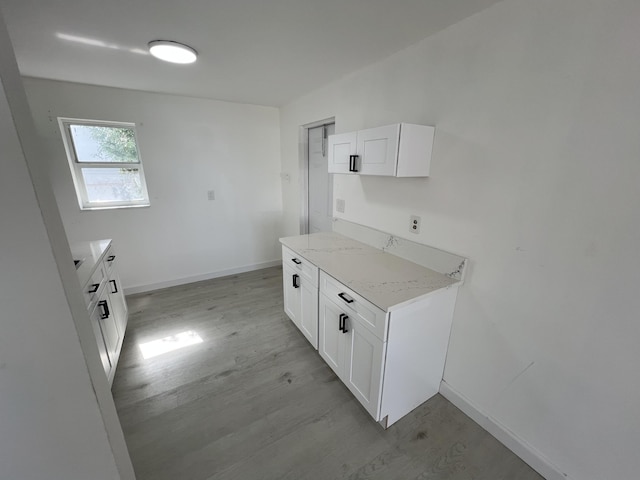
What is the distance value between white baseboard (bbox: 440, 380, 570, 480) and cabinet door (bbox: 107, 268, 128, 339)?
2.59 metres

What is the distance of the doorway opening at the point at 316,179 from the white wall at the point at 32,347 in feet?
8.13

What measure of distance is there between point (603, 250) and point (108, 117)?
3.99 m

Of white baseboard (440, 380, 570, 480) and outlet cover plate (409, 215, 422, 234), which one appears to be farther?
outlet cover plate (409, 215, 422, 234)

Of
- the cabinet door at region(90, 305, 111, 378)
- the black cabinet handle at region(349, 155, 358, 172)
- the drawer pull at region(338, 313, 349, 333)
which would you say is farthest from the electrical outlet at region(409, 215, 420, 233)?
the cabinet door at region(90, 305, 111, 378)

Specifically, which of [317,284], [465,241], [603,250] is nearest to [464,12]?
[465,241]

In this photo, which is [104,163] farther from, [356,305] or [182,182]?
[356,305]

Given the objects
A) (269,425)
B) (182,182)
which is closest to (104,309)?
(269,425)

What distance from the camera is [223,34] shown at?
1.60 m

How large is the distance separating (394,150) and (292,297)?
153 cm

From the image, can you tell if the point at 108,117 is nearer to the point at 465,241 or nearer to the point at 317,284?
the point at 317,284

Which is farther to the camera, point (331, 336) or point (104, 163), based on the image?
point (104, 163)

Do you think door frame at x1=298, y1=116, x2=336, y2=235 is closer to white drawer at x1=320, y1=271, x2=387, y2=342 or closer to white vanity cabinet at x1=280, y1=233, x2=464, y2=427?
white vanity cabinet at x1=280, y1=233, x2=464, y2=427

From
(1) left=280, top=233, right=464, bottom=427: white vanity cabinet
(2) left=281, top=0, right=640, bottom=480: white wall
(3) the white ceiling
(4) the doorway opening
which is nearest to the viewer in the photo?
(2) left=281, top=0, right=640, bottom=480: white wall

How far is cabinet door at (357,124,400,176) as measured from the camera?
158 cm
